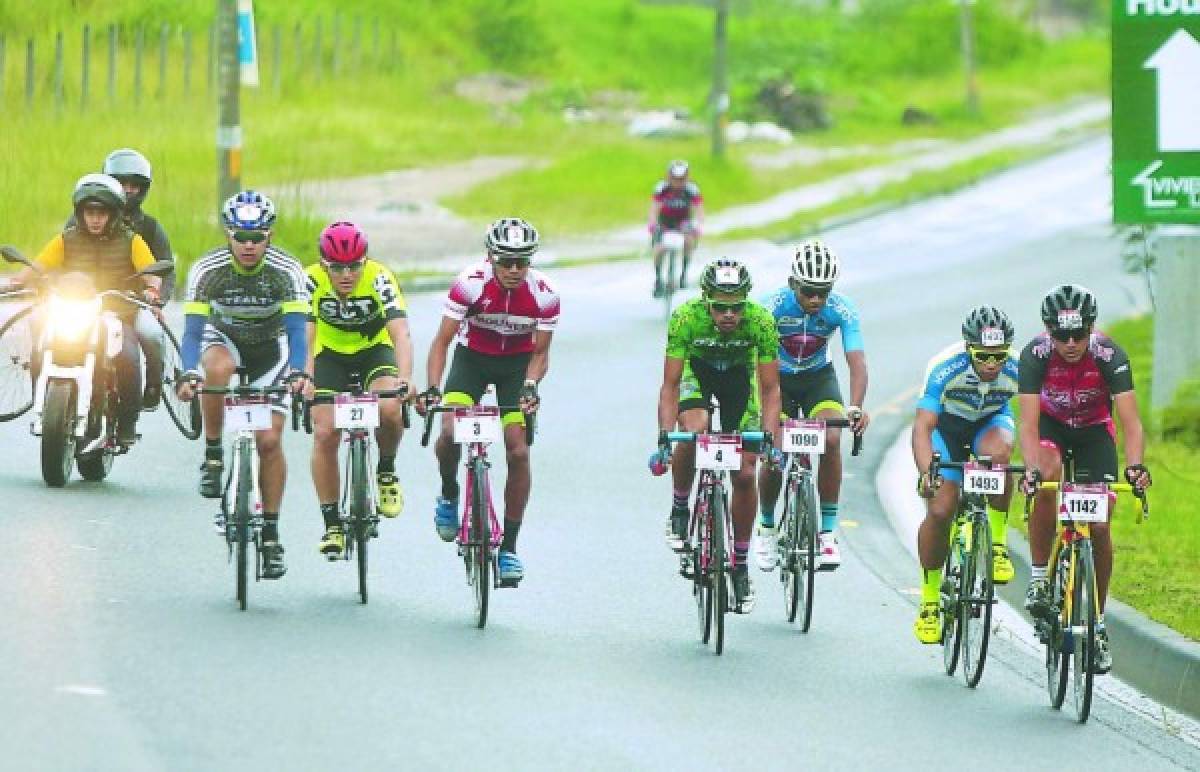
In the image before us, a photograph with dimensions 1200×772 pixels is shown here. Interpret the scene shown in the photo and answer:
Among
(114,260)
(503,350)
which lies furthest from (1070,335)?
(114,260)

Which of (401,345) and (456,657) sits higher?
(401,345)

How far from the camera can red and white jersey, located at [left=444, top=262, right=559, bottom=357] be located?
13.2m

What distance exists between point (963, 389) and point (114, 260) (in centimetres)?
602

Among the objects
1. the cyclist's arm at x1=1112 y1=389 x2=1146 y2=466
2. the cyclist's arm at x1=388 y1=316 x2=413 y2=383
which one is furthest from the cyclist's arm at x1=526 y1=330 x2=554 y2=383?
the cyclist's arm at x1=1112 y1=389 x2=1146 y2=466

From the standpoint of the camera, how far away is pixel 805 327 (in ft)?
47.1

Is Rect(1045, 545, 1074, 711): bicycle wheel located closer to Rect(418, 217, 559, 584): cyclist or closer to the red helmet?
Rect(418, 217, 559, 584): cyclist

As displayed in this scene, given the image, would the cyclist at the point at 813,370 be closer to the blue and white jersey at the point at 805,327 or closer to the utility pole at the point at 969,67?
the blue and white jersey at the point at 805,327

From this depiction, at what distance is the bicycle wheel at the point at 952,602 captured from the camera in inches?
478

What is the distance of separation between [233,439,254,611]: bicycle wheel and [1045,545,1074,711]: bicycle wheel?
3.86 meters

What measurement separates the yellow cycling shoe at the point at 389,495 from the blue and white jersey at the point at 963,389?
2859 mm

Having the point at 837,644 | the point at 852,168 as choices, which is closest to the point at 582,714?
the point at 837,644

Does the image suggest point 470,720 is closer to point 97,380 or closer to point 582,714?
point 582,714

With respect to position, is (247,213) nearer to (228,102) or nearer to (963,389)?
(963,389)

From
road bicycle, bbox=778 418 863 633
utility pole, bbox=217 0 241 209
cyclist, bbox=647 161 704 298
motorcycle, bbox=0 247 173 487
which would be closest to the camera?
road bicycle, bbox=778 418 863 633
